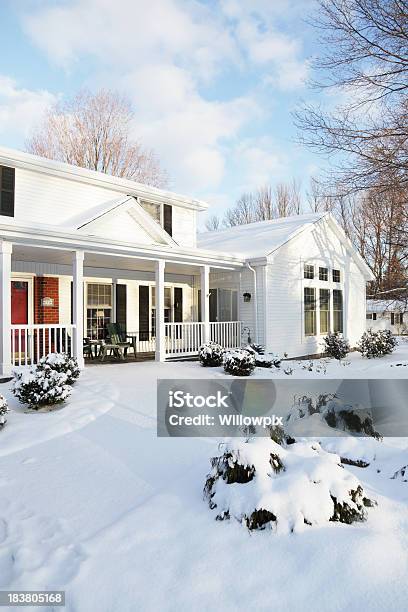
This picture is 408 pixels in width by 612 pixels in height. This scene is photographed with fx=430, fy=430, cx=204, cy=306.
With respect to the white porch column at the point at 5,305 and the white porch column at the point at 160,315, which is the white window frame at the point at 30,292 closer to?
the white porch column at the point at 5,305

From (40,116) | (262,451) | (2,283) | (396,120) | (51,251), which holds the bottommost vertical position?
(262,451)

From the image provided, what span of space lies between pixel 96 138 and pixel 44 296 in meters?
18.5

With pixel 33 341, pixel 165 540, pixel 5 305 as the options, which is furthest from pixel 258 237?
pixel 165 540

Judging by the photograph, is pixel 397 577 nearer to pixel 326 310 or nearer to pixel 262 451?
pixel 262 451

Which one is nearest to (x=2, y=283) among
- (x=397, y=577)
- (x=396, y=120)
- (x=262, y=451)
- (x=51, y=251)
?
(x=51, y=251)

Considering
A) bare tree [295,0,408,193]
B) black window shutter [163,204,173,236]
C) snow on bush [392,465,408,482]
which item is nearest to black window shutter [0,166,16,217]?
black window shutter [163,204,173,236]

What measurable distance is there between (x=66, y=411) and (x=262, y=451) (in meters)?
3.62

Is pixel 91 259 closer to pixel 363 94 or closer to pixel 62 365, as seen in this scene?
pixel 62 365

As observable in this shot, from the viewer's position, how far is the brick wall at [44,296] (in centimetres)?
1124

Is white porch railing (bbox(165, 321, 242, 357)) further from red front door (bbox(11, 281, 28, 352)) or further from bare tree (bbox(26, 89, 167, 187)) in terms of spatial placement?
bare tree (bbox(26, 89, 167, 187))

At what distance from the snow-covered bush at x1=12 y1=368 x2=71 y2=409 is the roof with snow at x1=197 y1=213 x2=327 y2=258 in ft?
24.7

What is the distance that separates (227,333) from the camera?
42.2 ft

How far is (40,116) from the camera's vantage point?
84.6 ft

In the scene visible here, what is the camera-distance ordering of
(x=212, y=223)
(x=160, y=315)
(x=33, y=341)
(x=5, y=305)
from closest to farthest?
(x=5, y=305)
(x=33, y=341)
(x=160, y=315)
(x=212, y=223)
